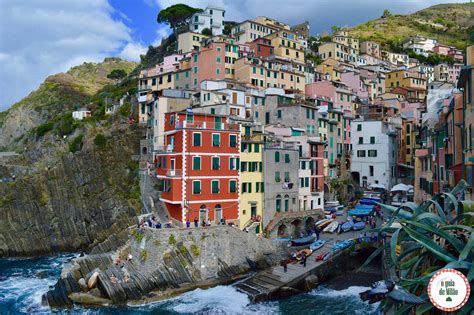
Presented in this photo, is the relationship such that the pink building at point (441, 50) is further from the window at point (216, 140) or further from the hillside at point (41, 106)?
the window at point (216, 140)

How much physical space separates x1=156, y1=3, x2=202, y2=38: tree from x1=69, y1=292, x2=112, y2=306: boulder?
3380 inches

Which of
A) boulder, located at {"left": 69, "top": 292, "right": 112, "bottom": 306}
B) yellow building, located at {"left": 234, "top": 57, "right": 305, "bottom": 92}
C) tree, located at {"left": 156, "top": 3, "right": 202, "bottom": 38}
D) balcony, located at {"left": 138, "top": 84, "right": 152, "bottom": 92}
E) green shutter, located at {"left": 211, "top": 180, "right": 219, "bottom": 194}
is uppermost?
tree, located at {"left": 156, "top": 3, "right": 202, "bottom": 38}

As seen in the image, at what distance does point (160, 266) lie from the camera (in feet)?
113

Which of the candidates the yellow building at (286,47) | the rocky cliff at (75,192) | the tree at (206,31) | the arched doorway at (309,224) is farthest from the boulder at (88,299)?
the tree at (206,31)

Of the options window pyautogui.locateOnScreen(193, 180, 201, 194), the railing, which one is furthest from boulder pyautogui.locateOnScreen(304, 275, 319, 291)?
the railing

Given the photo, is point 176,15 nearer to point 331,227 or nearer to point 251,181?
point 251,181

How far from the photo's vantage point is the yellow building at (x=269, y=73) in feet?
227

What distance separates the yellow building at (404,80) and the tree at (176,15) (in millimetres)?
51730

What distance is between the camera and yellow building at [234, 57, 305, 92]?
227 feet

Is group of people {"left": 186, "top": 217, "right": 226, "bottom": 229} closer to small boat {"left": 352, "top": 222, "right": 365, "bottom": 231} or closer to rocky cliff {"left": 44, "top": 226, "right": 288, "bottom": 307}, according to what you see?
rocky cliff {"left": 44, "top": 226, "right": 288, "bottom": 307}

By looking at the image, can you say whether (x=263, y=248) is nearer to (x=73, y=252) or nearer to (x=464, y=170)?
(x=464, y=170)

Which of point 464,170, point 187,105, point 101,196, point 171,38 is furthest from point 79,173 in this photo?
point 171,38

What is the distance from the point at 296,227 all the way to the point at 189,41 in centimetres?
5711

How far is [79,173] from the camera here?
59688mm
